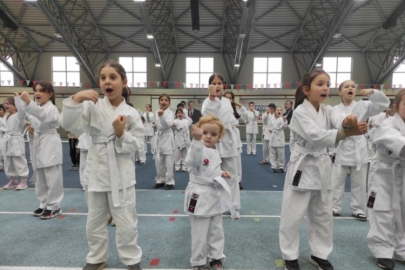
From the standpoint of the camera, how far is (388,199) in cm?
242

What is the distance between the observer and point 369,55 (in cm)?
1569

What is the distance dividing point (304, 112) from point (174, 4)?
460 inches

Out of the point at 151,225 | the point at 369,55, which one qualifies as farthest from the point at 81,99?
the point at 369,55

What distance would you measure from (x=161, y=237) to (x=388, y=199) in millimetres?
2216

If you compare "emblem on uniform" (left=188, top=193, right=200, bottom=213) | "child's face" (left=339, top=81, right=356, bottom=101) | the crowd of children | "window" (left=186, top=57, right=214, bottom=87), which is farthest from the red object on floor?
"window" (left=186, top=57, right=214, bottom=87)

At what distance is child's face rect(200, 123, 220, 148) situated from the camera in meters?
2.25

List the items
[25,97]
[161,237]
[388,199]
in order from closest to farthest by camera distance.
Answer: [388,199]
[25,97]
[161,237]

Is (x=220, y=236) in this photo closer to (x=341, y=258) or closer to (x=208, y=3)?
(x=341, y=258)

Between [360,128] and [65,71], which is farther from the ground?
[65,71]

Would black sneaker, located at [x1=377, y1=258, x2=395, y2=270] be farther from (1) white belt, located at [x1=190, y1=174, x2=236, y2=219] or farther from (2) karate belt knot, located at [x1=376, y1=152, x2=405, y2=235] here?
(1) white belt, located at [x1=190, y1=174, x2=236, y2=219]

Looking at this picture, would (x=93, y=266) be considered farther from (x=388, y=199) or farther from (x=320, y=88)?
(x=388, y=199)

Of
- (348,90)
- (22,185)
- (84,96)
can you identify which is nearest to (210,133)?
(84,96)

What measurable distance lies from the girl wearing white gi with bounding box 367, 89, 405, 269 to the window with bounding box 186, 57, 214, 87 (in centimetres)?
1423

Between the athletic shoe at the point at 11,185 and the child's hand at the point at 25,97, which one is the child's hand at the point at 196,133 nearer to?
the child's hand at the point at 25,97
